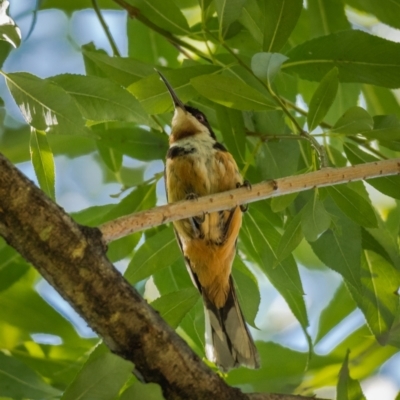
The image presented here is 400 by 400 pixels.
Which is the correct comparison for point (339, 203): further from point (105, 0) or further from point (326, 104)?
point (105, 0)

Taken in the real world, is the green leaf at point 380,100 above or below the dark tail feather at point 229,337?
above

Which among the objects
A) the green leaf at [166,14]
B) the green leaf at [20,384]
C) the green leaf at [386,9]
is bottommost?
the green leaf at [20,384]

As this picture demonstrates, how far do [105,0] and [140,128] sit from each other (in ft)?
3.45

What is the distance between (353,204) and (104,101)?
3.49 ft

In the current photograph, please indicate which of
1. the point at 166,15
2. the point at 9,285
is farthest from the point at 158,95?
the point at 9,285

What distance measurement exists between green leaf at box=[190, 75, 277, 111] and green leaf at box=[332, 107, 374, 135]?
10.8 inches

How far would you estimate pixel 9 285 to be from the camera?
349 cm

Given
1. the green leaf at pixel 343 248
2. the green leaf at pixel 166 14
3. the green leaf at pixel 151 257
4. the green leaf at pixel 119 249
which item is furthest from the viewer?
the green leaf at pixel 119 249

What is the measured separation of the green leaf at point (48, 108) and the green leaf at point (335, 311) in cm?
216

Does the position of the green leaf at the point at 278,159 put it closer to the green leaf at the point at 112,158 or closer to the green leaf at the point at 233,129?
the green leaf at the point at 233,129

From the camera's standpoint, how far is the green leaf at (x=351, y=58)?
2.91m

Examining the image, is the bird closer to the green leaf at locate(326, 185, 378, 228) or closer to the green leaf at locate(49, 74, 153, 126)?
the green leaf at locate(326, 185, 378, 228)

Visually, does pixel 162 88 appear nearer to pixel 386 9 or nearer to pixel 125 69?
pixel 125 69

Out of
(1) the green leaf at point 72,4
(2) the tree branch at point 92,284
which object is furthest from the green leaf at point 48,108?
(1) the green leaf at point 72,4
